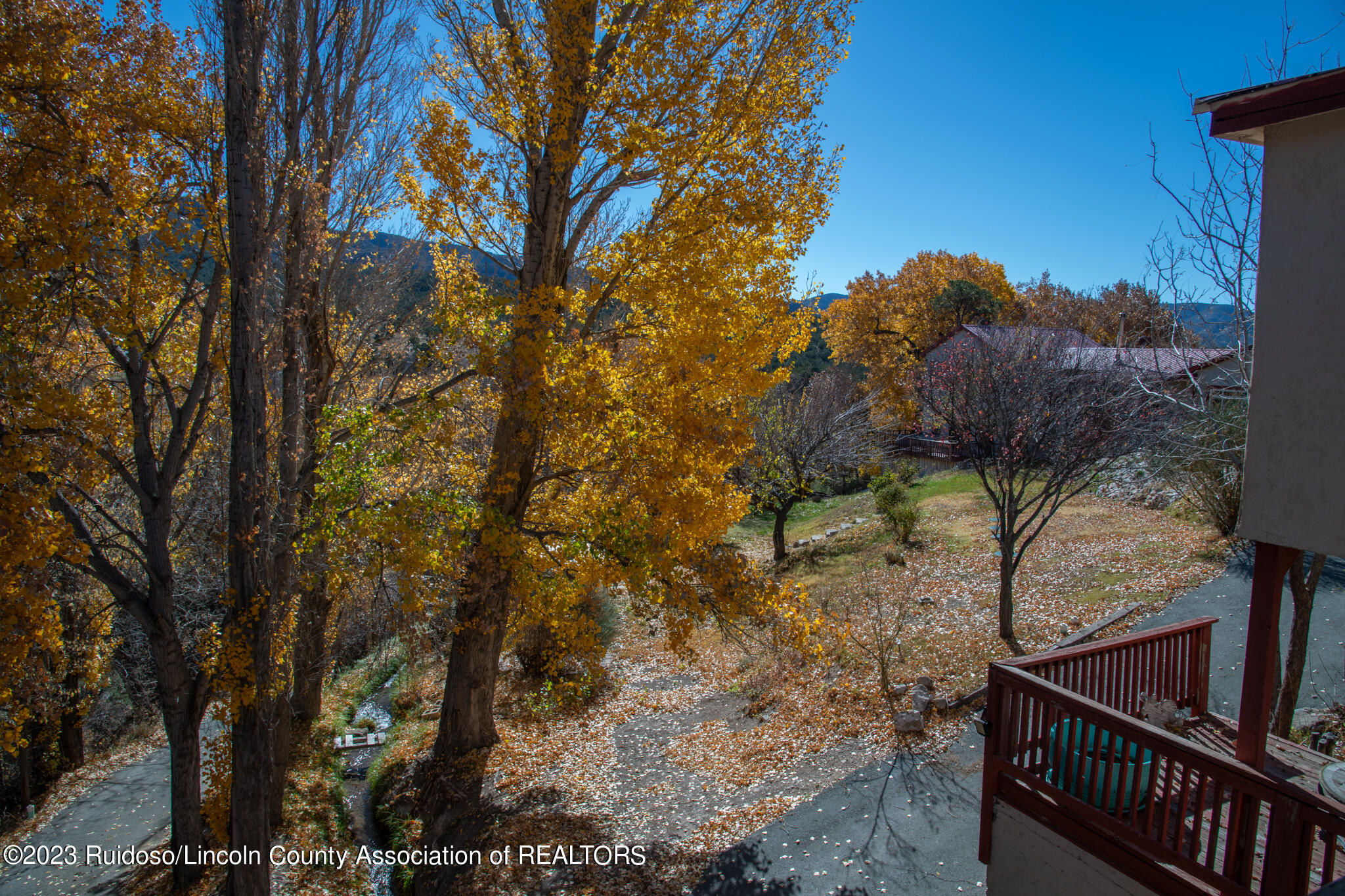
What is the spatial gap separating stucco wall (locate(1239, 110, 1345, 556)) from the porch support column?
28cm

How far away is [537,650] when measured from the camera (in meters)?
13.0

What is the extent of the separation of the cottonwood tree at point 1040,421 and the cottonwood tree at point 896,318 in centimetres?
1956

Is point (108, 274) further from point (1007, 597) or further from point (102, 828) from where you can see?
point (1007, 597)

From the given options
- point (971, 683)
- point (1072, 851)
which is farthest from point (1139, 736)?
point (971, 683)

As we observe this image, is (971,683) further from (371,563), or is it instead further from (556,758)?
(371,563)

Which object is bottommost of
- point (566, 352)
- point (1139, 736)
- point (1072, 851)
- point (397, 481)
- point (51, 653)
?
point (51, 653)

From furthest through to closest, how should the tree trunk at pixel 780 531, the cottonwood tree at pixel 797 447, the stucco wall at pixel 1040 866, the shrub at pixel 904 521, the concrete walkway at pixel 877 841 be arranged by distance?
the tree trunk at pixel 780 531 < the cottonwood tree at pixel 797 447 < the shrub at pixel 904 521 < the concrete walkway at pixel 877 841 < the stucco wall at pixel 1040 866

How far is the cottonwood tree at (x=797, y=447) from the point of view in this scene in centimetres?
1869

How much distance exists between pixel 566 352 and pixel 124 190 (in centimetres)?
452

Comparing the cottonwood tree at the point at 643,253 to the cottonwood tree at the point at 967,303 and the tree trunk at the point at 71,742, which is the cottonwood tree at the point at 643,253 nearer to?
the tree trunk at the point at 71,742

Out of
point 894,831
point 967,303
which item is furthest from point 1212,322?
point 967,303


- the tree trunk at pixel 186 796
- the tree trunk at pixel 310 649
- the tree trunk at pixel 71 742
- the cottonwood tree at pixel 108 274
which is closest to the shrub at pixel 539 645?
the tree trunk at pixel 310 649

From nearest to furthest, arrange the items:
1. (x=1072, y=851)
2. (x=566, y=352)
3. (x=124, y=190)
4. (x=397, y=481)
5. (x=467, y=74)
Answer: (x=1072, y=851) → (x=124, y=190) → (x=566, y=352) → (x=467, y=74) → (x=397, y=481)

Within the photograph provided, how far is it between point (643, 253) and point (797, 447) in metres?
13.1
